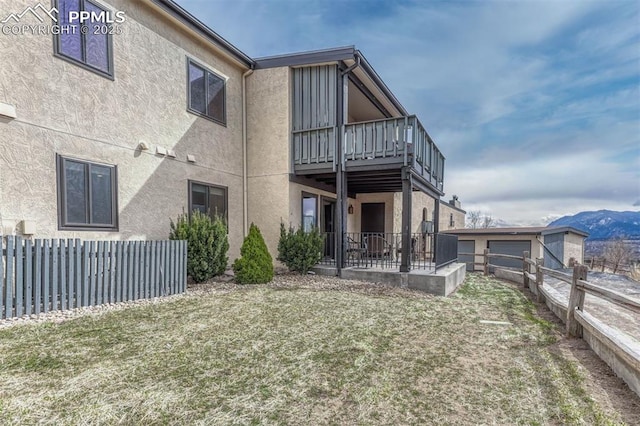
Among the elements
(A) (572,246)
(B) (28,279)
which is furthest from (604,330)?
(A) (572,246)

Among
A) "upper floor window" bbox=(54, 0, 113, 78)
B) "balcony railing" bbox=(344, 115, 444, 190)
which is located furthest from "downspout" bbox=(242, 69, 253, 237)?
"upper floor window" bbox=(54, 0, 113, 78)

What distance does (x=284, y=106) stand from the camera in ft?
31.9

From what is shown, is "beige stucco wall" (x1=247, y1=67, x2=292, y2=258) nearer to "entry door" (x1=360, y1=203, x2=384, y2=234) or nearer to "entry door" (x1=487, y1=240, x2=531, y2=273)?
"entry door" (x1=360, y1=203, x2=384, y2=234)

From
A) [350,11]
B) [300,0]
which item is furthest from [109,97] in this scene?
[350,11]

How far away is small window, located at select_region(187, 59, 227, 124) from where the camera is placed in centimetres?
859

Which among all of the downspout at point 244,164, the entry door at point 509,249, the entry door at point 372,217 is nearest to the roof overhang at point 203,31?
the downspout at point 244,164

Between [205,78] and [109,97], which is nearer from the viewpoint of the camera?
[109,97]

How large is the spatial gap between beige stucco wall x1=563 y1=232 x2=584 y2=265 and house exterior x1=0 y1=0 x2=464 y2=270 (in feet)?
49.2

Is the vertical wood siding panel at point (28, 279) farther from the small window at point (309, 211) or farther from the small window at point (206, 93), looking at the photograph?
the small window at point (309, 211)

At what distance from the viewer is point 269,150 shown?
988cm

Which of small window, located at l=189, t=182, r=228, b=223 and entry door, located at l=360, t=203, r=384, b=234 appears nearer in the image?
small window, located at l=189, t=182, r=228, b=223

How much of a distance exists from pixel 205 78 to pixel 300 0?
491 cm

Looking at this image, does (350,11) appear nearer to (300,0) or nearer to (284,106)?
(300,0)

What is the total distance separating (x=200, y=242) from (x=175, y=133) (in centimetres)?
300
